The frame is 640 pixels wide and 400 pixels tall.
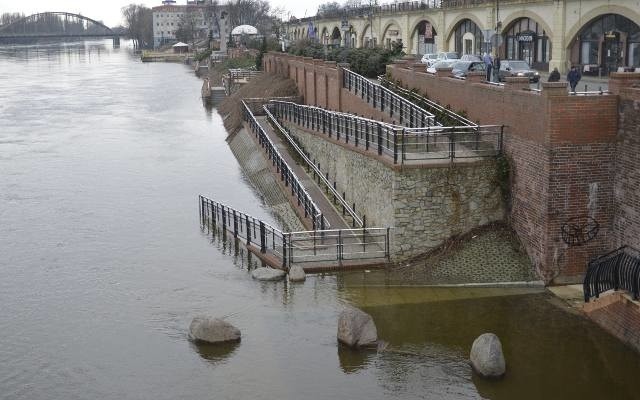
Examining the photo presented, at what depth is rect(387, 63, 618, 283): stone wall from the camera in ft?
62.3

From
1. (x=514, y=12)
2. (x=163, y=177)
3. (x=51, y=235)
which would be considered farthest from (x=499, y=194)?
(x=514, y=12)

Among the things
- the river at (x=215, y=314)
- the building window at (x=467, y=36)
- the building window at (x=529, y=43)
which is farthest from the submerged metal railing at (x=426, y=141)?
the building window at (x=467, y=36)

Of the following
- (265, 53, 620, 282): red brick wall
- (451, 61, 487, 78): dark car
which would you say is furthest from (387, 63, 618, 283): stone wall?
(451, 61, 487, 78): dark car

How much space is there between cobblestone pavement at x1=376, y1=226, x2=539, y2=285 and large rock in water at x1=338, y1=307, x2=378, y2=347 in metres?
3.54

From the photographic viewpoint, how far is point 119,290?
841 inches

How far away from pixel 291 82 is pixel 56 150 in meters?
14.9

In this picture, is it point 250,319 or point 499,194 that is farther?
point 499,194

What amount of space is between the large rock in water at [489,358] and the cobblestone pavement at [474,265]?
187 inches

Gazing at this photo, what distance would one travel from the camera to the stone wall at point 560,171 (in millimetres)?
19000

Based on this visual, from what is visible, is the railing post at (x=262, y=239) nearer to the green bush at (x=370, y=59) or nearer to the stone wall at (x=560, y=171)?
the stone wall at (x=560, y=171)

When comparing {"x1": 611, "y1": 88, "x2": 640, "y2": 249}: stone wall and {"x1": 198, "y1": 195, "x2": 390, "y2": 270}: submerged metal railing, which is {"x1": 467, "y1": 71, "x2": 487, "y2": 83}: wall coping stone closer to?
{"x1": 198, "y1": 195, "x2": 390, "y2": 270}: submerged metal railing

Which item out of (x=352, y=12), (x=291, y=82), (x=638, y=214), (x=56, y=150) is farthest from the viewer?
(x=352, y=12)

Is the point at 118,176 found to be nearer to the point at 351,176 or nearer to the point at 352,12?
the point at 351,176

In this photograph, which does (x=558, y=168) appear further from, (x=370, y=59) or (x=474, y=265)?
(x=370, y=59)
